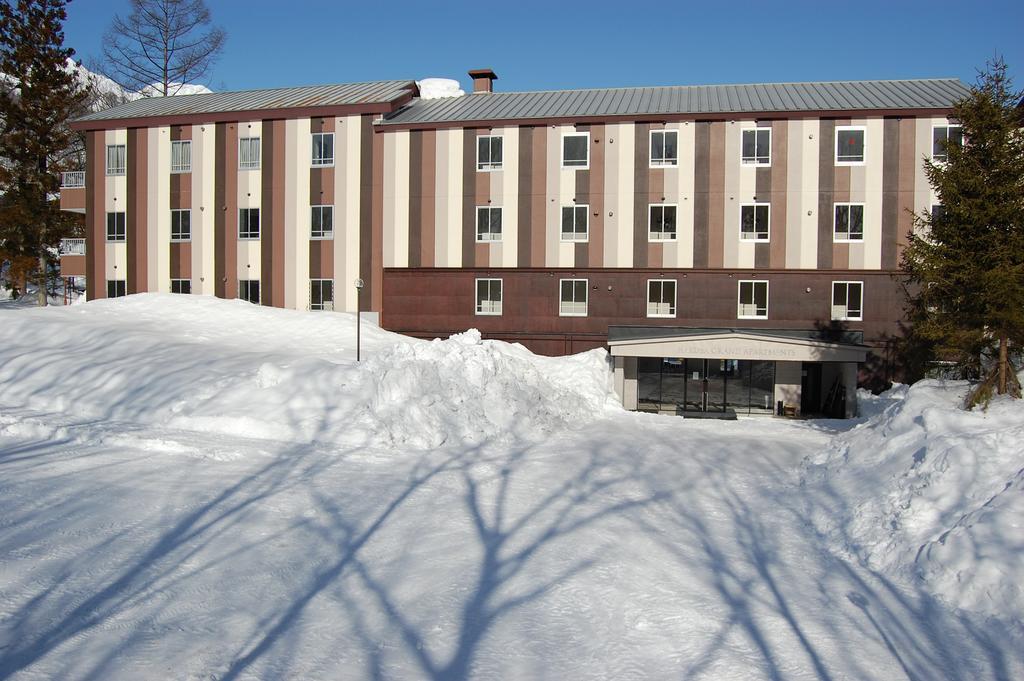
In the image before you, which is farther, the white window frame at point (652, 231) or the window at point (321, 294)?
the window at point (321, 294)

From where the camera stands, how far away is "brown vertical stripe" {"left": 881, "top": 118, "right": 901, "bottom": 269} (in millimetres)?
25844

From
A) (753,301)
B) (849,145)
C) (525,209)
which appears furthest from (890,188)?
(525,209)

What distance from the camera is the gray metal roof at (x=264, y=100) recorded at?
99.7ft

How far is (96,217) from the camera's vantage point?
102 feet

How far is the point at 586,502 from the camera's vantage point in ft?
38.3

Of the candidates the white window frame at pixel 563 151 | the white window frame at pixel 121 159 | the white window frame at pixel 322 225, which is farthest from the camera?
the white window frame at pixel 121 159

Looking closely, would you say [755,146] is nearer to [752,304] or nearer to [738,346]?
[752,304]

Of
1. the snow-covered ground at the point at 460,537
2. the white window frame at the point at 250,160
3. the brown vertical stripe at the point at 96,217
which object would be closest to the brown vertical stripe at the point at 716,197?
the snow-covered ground at the point at 460,537

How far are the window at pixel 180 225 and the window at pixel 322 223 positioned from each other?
6092 millimetres

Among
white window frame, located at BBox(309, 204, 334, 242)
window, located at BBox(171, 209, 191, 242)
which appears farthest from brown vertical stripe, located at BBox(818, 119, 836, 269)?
window, located at BBox(171, 209, 191, 242)

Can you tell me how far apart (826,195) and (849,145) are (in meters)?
2.09

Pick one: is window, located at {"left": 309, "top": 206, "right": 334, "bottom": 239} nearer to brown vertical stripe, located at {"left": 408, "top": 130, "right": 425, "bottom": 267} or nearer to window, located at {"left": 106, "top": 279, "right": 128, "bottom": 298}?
brown vertical stripe, located at {"left": 408, "top": 130, "right": 425, "bottom": 267}

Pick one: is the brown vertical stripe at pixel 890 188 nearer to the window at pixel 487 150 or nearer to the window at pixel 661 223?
the window at pixel 661 223

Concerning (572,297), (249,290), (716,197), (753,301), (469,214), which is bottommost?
(753,301)
